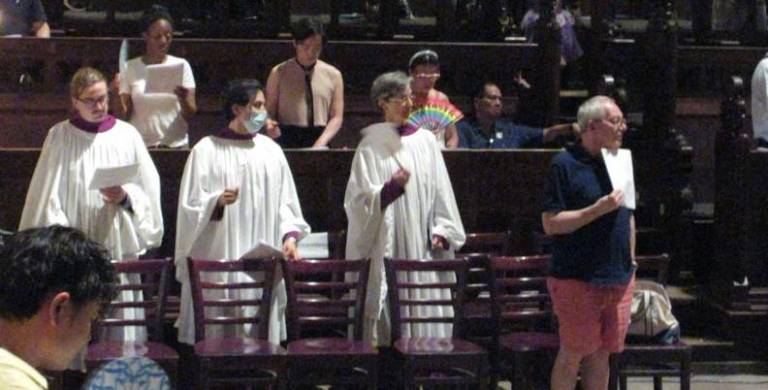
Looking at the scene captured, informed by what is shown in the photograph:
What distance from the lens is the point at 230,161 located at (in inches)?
295

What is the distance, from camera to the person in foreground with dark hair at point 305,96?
28.7ft

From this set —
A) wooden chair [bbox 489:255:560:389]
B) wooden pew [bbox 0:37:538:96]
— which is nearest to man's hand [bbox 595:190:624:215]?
wooden chair [bbox 489:255:560:389]

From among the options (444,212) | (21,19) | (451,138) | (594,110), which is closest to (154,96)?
(451,138)

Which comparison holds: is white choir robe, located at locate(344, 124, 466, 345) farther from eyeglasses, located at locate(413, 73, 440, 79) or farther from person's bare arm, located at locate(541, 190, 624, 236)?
person's bare arm, located at locate(541, 190, 624, 236)

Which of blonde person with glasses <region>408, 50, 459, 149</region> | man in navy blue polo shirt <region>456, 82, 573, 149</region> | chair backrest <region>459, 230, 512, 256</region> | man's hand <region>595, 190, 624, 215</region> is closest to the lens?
man's hand <region>595, 190, 624, 215</region>

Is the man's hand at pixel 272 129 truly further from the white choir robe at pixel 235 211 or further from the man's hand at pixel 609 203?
the man's hand at pixel 609 203

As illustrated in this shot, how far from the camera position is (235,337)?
24.2 ft

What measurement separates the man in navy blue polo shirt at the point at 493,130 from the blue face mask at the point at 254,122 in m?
1.83

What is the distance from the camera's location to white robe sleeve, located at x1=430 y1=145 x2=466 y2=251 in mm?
7793

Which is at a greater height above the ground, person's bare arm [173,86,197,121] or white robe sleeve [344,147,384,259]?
person's bare arm [173,86,197,121]

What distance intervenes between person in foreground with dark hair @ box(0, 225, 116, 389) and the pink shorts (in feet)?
15.0

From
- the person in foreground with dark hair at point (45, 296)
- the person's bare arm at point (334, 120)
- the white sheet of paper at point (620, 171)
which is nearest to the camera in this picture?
the person in foreground with dark hair at point (45, 296)

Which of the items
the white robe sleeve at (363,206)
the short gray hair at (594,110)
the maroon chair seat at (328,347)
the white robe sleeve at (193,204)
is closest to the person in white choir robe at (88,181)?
the white robe sleeve at (193,204)

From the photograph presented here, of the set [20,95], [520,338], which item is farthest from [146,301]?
[20,95]
